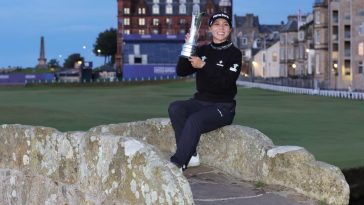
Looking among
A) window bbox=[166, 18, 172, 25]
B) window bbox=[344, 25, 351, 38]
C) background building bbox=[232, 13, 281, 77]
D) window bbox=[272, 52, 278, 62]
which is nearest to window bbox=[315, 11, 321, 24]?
window bbox=[344, 25, 351, 38]

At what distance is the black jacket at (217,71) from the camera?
10.2m

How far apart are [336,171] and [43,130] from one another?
3968 millimetres

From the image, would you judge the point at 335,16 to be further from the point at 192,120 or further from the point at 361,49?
the point at 192,120

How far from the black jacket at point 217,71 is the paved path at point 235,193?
1.24 meters

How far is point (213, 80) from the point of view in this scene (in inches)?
407

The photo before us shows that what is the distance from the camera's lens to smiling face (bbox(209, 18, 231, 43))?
34.4 feet

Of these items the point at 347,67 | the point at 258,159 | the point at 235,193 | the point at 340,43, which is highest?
the point at 340,43

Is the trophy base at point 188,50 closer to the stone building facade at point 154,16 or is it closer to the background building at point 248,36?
the background building at point 248,36

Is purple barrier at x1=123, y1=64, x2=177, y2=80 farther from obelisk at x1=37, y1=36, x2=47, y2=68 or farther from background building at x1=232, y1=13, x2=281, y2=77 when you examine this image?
obelisk at x1=37, y1=36, x2=47, y2=68

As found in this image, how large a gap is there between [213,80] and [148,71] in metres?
132

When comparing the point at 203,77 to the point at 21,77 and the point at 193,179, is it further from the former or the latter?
the point at 21,77

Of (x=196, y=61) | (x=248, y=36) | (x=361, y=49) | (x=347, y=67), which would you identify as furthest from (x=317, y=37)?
(x=196, y=61)

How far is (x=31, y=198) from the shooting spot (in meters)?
9.27

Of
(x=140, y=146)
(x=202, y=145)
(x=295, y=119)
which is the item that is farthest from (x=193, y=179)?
(x=295, y=119)
